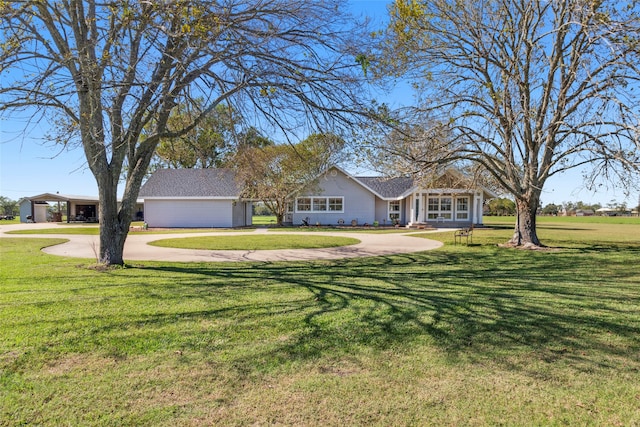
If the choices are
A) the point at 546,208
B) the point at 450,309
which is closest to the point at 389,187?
the point at 450,309

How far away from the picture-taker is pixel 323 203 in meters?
32.1

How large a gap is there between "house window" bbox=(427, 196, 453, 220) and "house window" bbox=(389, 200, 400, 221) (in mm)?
2578

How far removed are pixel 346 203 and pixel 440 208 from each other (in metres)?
7.63

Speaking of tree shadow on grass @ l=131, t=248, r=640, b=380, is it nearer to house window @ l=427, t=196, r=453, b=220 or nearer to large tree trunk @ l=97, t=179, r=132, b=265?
large tree trunk @ l=97, t=179, r=132, b=265

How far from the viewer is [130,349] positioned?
419cm

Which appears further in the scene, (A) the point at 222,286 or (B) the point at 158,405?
(A) the point at 222,286

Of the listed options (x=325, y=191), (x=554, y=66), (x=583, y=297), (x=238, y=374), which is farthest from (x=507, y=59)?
(x=325, y=191)

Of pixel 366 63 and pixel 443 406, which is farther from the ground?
pixel 366 63

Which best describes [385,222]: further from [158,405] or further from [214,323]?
[158,405]

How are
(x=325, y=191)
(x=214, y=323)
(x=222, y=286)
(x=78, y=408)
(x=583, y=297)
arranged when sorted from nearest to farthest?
(x=78, y=408)
(x=214, y=323)
(x=583, y=297)
(x=222, y=286)
(x=325, y=191)

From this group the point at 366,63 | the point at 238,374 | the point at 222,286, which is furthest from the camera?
the point at 222,286

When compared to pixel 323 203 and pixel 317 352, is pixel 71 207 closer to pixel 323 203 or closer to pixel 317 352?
pixel 323 203

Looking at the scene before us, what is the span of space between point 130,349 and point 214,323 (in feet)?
3.70

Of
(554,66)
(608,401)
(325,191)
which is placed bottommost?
(608,401)
